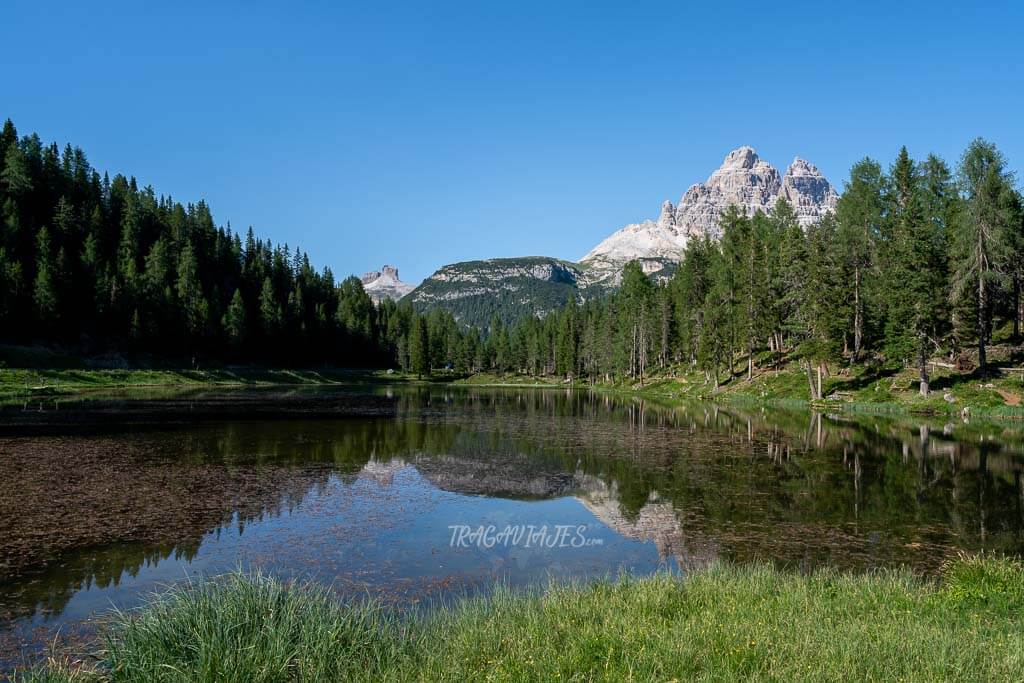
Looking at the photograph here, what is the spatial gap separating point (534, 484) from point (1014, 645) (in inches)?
700

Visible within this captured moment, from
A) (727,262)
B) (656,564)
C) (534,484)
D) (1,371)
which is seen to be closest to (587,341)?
(727,262)

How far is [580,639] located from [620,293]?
4911 inches

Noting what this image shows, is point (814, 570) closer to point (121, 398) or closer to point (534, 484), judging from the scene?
point (534, 484)

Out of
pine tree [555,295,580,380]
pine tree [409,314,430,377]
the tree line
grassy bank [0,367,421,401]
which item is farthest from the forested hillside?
the tree line

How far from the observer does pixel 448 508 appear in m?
20.2

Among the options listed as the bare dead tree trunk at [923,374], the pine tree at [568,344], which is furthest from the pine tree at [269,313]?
the bare dead tree trunk at [923,374]

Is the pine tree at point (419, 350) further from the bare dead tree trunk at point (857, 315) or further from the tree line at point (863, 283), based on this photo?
the bare dead tree trunk at point (857, 315)

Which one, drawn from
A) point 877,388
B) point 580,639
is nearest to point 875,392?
point 877,388

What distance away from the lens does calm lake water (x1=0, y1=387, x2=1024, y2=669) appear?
13430 mm

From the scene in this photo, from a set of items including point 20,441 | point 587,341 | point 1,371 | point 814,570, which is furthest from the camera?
point 587,341

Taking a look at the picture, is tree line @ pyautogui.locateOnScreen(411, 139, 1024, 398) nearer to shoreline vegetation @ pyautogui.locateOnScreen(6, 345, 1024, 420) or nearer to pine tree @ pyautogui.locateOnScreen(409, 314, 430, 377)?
shoreline vegetation @ pyautogui.locateOnScreen(6, 345, 1024, 420)

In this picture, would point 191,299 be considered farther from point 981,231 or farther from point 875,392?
point 981,231

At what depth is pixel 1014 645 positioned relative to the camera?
298 inches

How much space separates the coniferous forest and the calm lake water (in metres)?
25.1
